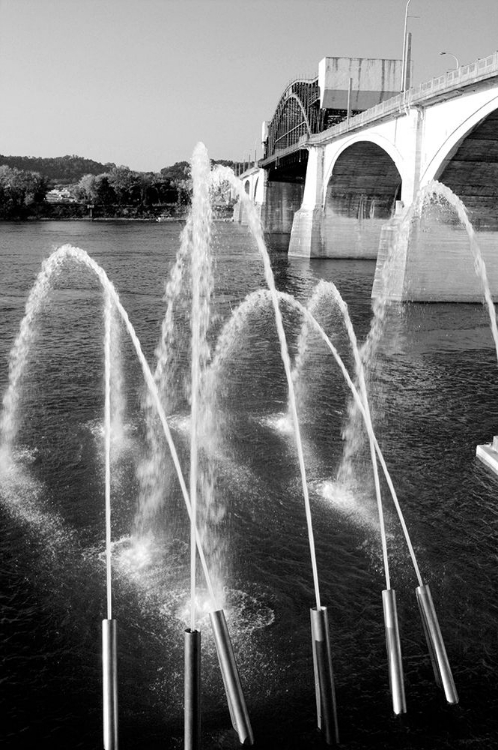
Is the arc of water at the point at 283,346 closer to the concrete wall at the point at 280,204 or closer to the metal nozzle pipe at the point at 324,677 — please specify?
the metal nozzle pipe at the point at 324,677

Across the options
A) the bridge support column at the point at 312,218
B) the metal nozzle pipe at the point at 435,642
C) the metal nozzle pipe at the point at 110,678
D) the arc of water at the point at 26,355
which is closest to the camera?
the metal nozzle pipe at the point at 110,678

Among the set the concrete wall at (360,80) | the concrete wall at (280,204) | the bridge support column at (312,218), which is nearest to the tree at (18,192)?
the concrete wall at (280,204)

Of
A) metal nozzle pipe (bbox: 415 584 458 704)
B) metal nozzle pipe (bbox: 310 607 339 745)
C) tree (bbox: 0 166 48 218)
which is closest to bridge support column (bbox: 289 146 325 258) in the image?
metal nozzle pipe (bbox: 415 584 458 704)

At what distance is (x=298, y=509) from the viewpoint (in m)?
14.5

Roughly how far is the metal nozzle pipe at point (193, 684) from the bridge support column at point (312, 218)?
65226mm

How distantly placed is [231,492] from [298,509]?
5.17 ft

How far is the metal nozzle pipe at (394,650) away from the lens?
792 centimetres

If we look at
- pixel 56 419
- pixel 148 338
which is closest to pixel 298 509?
pixel 56 419

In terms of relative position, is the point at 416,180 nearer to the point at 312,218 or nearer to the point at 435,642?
the point at 312,218

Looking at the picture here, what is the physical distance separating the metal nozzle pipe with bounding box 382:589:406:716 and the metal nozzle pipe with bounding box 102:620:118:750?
297cm

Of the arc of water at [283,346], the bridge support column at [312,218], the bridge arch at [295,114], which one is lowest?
the arc of water at [283,346]

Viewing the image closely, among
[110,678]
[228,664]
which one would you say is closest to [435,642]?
[228,664]

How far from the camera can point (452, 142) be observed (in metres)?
39.0

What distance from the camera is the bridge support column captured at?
2777 inches
